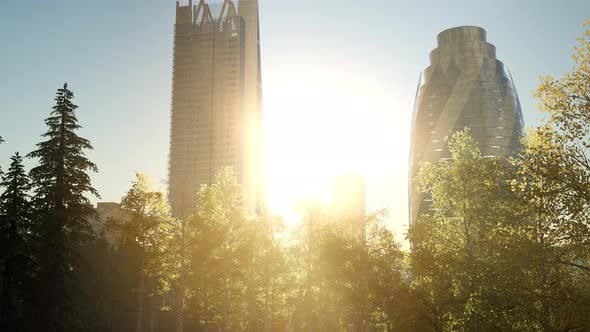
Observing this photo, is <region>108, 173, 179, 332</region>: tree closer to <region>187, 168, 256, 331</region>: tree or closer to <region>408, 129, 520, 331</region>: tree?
<region>187, 168, 256, 331</region>: tree

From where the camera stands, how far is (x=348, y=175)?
123 ft

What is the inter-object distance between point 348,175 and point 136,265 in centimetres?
1603

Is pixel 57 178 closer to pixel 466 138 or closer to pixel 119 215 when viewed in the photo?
pixel 466 138

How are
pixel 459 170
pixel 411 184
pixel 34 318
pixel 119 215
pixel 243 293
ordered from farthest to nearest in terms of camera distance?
pixel 411 184
pixel 119 215
pixel 243 293
pixel 34 318
pixel 459 170

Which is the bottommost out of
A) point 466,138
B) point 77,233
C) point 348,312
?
point 348,312

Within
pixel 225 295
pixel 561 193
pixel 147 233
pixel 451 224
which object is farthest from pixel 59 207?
pixel 561 193

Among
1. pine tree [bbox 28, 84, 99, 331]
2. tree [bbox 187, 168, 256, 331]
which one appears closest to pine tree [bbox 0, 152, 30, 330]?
pine tree [bbox 28, 84, 99, 331]

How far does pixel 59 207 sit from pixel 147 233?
5710mm

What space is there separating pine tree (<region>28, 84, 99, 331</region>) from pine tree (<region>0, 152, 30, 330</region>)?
3.48m

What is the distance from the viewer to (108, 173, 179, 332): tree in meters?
34.1

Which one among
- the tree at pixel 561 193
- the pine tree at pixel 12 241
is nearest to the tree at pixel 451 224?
the tree at pixel 561 193

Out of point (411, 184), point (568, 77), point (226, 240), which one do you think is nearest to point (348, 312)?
point (226, 240)

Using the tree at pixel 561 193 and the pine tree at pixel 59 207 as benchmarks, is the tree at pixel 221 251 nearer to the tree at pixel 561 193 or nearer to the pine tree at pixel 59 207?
the pine tree at pixel 59 207

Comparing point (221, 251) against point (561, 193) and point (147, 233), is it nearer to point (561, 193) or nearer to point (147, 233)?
point (147, 233)
